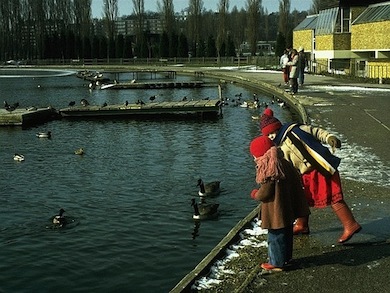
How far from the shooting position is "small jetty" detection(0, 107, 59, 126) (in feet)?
87.9

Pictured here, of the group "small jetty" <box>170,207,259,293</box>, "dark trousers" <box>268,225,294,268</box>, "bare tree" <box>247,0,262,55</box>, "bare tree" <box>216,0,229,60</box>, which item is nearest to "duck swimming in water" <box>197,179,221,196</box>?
"small jetty" <box>170,207,259,293</box>

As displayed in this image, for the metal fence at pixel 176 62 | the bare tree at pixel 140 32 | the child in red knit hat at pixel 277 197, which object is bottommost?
the child in red knit hat at pixel 277 197

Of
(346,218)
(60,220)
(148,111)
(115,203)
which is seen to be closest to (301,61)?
(148,111)

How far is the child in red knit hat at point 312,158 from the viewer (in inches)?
281

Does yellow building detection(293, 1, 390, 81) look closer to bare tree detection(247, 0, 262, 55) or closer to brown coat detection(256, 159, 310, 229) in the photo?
Result: bare tree detection(247, 0, 262, 55)

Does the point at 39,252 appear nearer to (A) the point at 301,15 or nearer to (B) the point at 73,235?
(B) the point at 73,235

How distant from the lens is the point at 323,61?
1897 inches

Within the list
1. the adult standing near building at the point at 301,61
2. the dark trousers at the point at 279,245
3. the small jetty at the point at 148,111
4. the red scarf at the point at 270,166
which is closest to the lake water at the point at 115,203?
the dark trousers at the point at 279,245

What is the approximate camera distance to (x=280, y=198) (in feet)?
21.7

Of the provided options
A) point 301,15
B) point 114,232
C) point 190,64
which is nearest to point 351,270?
point 114,232

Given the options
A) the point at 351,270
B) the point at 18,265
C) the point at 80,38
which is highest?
the point at 80,38

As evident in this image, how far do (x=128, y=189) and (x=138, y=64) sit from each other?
3144 inches

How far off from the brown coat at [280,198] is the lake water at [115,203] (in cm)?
243

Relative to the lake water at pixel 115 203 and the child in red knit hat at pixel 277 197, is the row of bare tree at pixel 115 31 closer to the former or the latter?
the lake water at pixel 115 203
